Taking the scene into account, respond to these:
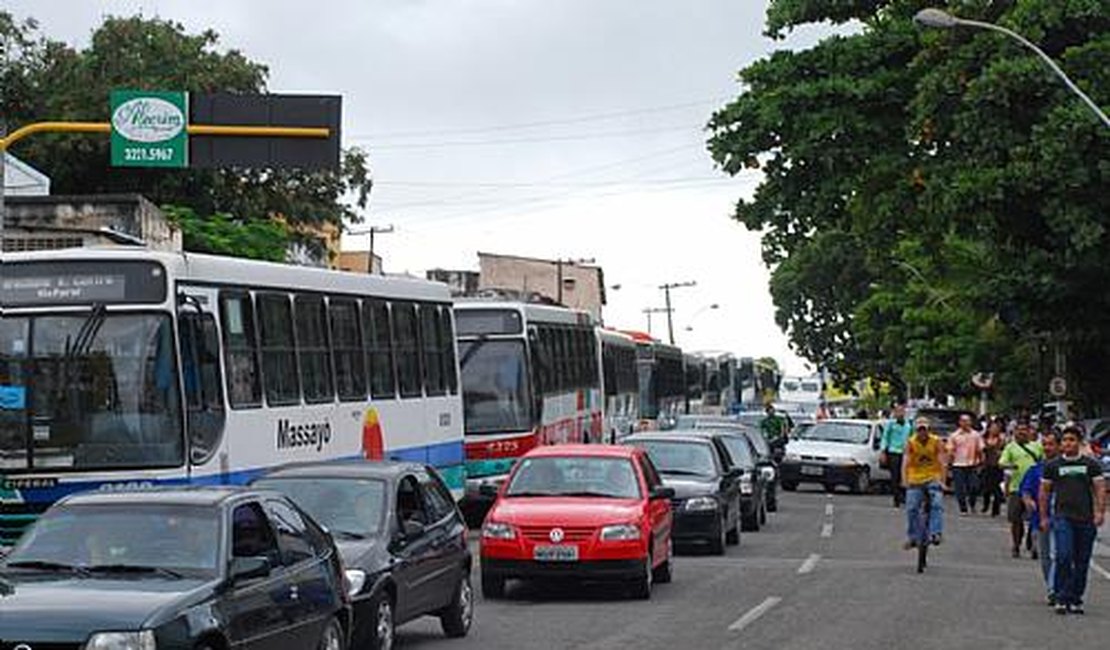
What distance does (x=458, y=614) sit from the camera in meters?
16.0

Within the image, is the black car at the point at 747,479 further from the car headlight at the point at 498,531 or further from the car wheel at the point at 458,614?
the car wheel at the point at 458,614

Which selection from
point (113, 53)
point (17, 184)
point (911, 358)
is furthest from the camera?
point (911, 358)

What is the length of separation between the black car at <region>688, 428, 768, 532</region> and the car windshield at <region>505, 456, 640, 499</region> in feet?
30.9

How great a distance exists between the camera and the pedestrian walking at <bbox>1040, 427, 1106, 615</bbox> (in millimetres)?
18656

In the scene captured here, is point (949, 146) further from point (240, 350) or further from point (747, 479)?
point (240, 350)

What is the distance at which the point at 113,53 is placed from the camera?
58.7m

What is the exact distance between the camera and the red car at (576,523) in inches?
727

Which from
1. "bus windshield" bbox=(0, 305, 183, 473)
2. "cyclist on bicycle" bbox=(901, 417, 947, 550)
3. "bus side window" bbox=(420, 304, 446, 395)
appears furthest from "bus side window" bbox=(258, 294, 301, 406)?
"cyclist on bicycle" bbox=(901, 417, 947, 550)

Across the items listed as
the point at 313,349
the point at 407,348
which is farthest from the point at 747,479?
the point at 313,349

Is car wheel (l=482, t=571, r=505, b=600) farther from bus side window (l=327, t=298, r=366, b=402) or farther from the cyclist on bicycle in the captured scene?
the cyclist on bicycle

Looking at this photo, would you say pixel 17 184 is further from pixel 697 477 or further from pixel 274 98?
pixel 697 477

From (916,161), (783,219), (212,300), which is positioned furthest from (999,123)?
(212,300)

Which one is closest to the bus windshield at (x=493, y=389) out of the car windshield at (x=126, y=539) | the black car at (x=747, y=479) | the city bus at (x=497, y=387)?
the city bus at (x=497, y=387)

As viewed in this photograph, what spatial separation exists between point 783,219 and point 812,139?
2.56 meters
